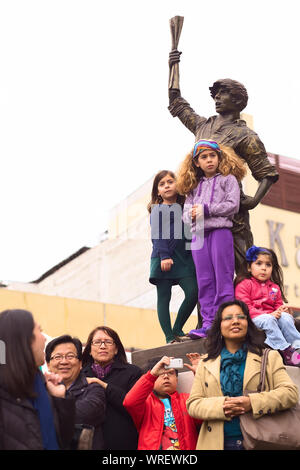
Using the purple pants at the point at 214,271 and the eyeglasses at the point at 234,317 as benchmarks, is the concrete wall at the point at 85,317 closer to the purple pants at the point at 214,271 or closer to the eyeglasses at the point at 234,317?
the purple pants at the point at 214,271

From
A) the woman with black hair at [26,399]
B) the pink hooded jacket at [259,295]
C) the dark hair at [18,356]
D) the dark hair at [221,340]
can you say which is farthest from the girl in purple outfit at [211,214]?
the dark hair at [18,356]

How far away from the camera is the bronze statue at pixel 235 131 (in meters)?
7.73

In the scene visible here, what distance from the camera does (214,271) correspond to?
24.3 ft

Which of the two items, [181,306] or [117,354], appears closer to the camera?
[117,354]

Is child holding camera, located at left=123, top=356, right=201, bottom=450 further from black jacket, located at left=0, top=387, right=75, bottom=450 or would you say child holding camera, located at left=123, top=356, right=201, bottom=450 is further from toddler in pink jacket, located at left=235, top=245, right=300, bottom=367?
black jacket, located at left=0, top=387, right=75, bottom=450

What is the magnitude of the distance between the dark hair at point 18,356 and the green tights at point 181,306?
331cm

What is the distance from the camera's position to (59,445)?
4441mm

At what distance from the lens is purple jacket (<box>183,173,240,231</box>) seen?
7441 mm

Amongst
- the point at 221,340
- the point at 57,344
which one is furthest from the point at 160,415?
the point at 57,344

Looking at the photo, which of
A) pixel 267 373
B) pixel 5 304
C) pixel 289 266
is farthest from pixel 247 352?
pixel 289 266

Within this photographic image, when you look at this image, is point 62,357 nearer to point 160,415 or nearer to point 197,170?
point 160,415

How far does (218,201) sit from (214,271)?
64 cm

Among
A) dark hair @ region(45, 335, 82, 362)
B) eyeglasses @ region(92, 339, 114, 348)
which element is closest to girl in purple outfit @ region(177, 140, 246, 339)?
eyeglasses @ region(92, 339, 114, 348)
